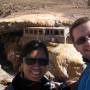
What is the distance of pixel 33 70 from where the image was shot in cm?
254

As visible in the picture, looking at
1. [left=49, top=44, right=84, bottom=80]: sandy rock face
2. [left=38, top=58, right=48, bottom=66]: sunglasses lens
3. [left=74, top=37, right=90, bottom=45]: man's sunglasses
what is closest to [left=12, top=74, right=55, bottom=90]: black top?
[left=38, top=58, right=48, bottom=66]: sunglasses lens

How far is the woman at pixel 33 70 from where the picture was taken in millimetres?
2518

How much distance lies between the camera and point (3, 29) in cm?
1291

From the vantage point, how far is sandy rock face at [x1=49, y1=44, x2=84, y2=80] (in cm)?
Answer: 864

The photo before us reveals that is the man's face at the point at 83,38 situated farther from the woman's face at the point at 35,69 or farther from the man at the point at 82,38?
the woman's face at the point at 35,69

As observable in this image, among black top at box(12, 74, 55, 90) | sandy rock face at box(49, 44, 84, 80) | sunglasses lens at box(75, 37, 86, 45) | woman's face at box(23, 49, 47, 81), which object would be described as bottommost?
sandy rock face at box(49, 44, 84, 80)

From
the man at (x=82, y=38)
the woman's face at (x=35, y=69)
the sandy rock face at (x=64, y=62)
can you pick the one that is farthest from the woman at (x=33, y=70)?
the sandy rock face at (x=64, y=62)

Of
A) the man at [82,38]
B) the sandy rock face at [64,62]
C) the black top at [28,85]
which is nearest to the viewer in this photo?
the man at [82,38]

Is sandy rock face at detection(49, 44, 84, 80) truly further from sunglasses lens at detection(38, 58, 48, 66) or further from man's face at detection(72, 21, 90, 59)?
man's face at detection(72, 21, 90, 59)

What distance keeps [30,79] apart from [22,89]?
0.09 m

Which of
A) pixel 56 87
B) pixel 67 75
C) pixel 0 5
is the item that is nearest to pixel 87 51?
pixel 56 87

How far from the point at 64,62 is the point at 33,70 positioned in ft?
22.8

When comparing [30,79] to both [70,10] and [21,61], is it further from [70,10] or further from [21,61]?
[70,10]

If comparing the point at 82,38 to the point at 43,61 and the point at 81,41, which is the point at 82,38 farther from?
the point at 43,61
